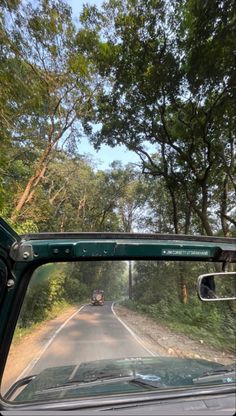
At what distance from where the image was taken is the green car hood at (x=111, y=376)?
6.38 feet

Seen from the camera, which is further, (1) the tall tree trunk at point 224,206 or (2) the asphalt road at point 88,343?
(1) the tall tree trunk at point 224,206

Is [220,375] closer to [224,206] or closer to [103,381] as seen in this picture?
[103,381]

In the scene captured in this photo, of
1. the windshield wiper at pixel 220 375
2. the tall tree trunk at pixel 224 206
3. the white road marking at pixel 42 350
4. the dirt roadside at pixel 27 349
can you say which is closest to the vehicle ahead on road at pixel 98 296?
the white road marking at pixel 42 350

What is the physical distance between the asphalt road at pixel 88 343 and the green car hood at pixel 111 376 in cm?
5

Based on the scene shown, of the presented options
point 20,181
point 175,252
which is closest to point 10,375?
point 175,252

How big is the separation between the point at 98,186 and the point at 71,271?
29637mm

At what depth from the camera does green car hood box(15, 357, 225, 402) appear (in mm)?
1943

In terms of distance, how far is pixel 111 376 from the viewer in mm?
2225

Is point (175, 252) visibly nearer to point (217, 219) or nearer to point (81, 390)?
point (81, 390)

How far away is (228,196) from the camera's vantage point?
1958 cm

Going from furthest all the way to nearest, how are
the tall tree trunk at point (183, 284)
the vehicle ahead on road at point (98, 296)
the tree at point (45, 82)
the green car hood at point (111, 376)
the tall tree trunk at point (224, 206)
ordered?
the tall tree trunk at point (224, 206) < the tree at point (45, 82) < the vehicle ahead on road at point (98, 296) < the tall tree trunk at point (183, 284) < the green car hood at point (111, 376)

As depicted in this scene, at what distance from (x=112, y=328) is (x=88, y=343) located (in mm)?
294

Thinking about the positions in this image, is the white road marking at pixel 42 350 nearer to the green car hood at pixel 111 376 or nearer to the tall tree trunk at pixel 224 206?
the green car hood at pixel 111 376

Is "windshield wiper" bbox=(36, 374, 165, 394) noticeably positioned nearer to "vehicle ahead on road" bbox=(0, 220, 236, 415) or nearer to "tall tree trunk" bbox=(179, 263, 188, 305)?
"vehicle ahead on road" bbox=(0, 220, 236, 415)
